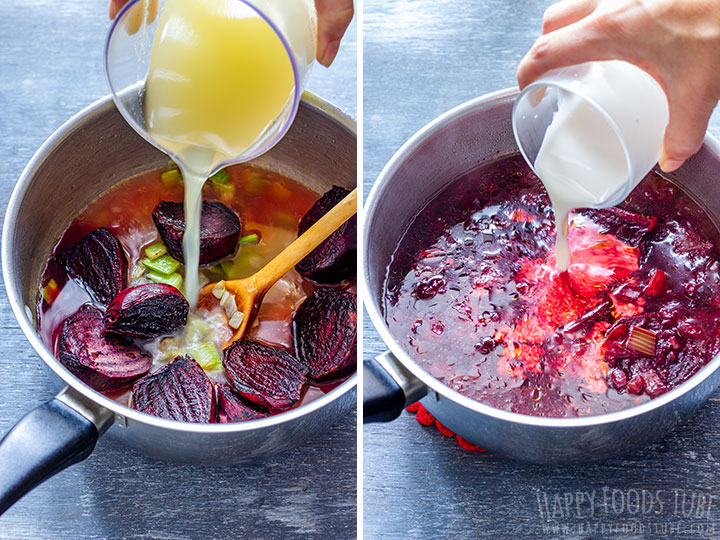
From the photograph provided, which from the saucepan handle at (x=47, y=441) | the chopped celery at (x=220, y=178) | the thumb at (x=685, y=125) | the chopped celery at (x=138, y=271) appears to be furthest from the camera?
the chopped celery at (x=220, y=178)

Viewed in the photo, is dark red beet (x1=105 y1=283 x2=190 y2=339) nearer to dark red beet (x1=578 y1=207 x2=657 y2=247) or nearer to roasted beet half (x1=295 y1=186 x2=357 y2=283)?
roasted beet half (x1=295 y1=186 x2=357 y2=283)

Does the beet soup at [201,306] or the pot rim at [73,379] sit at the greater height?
the pot rim at [73,379]

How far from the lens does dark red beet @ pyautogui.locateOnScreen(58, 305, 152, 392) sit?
4.04 ft

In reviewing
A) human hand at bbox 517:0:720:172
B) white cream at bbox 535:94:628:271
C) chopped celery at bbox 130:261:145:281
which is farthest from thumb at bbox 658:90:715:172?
chopped celery at bbox 130:261:145:281

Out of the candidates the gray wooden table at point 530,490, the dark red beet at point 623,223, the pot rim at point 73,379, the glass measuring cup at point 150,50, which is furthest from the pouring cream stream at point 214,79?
the dark red beet at point 623,223

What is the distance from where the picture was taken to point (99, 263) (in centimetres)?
137

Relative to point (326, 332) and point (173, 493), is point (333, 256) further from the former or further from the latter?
point (173, 493)

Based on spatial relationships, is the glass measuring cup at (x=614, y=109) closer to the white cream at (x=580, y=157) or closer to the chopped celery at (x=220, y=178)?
the white cream at (x=580, y=157)

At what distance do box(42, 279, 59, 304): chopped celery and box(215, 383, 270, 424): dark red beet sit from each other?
1.07 ft

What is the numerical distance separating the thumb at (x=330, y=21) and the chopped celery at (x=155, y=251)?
0.46m

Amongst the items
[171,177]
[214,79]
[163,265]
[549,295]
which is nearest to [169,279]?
[163,265]

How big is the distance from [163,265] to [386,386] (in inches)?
21.4

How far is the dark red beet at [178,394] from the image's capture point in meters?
1.19

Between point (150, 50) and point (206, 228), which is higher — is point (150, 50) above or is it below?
above
